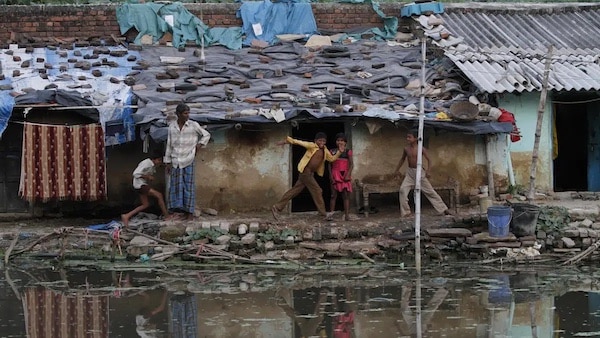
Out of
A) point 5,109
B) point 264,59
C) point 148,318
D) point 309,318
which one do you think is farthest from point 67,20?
point 309,318

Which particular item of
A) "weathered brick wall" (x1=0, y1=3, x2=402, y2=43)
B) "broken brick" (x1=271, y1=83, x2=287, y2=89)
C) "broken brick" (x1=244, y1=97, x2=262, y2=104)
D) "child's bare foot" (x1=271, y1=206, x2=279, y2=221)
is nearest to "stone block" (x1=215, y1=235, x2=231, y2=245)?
"child's bare foot" (x1=271, y1=206, x2=279, y2=221)

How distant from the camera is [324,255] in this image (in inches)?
600

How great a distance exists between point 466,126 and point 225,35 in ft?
16.4

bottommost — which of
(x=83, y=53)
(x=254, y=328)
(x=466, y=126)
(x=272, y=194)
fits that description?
(x=254, y=328)

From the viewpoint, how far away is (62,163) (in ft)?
55.2

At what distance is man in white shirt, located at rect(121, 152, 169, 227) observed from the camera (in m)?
16.0

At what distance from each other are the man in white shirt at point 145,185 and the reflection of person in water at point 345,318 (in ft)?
13.3

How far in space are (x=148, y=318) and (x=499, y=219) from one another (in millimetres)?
5660

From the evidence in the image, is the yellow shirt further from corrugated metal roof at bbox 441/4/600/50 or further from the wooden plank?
corrugated metal roof at bbox 441/4/600/50

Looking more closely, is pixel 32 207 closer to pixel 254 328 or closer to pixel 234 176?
pixel 234 176

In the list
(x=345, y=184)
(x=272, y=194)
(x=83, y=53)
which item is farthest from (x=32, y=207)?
(x=345, y=184)

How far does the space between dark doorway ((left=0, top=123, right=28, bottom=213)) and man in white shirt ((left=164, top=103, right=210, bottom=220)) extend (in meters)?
2.88

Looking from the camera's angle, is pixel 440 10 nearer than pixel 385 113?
No

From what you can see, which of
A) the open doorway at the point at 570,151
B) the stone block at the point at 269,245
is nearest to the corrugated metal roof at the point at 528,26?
the open doorway at the point at 570,151
